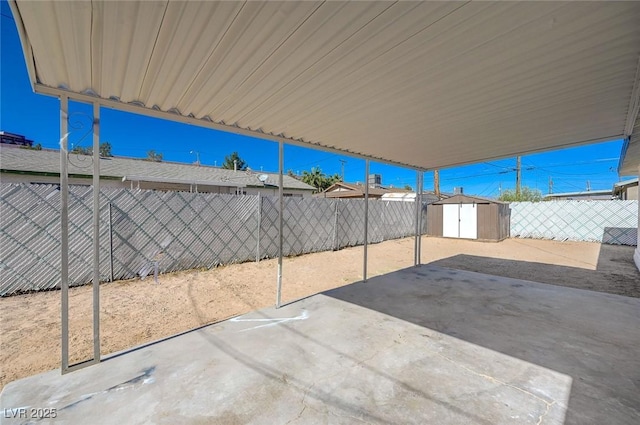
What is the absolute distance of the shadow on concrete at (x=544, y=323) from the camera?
1659 mm

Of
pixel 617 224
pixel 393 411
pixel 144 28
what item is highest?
pixel 144 28

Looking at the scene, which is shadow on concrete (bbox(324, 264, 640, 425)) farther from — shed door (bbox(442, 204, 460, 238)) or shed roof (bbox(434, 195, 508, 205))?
shed door (bbox(442, 204, 460, 238))

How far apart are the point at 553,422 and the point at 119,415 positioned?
7.66 feet

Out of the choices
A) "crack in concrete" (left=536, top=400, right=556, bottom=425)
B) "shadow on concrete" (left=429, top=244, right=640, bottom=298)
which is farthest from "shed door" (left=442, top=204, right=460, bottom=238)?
"crack in concrete" (left=536, top=400, right=556, bottom=425)

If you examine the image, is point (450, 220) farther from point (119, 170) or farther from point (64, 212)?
point (119, 170)

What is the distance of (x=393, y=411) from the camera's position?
4.91 feet

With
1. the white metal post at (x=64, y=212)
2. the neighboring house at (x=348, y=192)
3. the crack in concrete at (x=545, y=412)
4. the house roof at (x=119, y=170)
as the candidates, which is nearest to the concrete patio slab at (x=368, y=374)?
the crack in concrete at (x=545, y=412)

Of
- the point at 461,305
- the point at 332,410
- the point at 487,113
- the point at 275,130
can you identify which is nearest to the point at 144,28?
the point at 275,130

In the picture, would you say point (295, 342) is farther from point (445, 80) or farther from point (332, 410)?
point (445, 80)

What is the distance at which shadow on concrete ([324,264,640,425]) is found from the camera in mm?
1659

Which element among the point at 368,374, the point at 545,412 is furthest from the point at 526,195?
the point at 368,374

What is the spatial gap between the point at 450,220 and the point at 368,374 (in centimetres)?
1130

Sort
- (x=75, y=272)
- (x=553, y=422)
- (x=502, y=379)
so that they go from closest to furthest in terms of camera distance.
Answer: (x=553, y=422) < (x=502, y=379) < (x=75, y=272)

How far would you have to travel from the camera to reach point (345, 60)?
5.30ft
